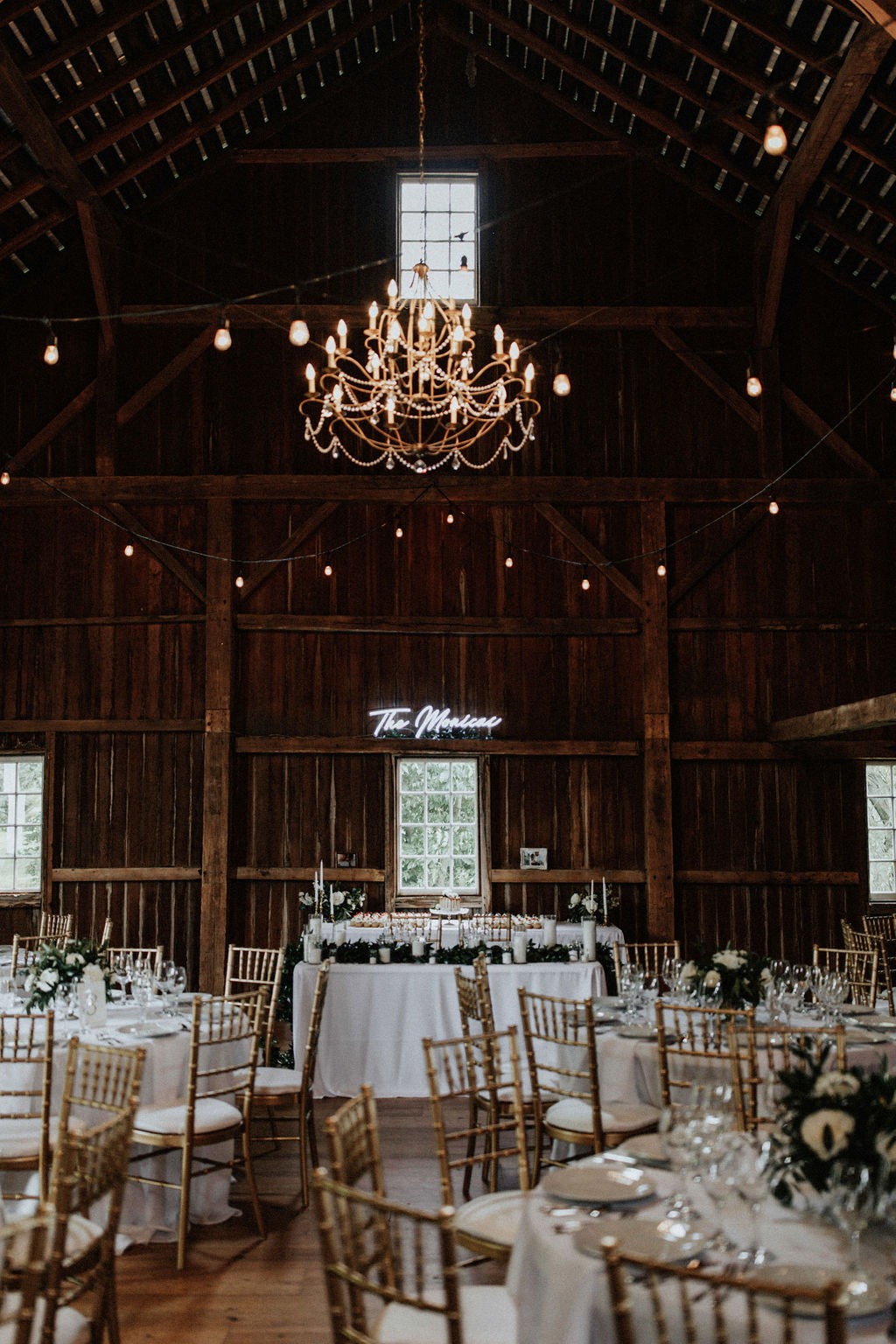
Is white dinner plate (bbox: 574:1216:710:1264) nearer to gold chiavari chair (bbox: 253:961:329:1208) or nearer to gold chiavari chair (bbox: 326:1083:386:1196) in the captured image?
gold chiavari chair (bbox: 326:1083:386:1196)

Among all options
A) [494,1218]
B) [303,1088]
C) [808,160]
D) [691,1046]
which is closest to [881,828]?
[808,160]

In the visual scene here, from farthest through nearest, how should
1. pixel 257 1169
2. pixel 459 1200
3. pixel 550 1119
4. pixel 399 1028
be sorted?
pixel 399 1028, pixel 257 1169, pixel 459 1200, pixel 550 1119

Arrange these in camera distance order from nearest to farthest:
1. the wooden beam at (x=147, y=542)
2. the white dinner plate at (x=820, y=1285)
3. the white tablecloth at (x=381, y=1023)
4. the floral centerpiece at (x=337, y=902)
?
1. the white dinner plate at (x=820, y=1285)
2. the white tablecloth at (x=381, y=1023)
3. the floral centerpiece at (x=337, y=902)
4. the wooden beam at (x=147, y=542)

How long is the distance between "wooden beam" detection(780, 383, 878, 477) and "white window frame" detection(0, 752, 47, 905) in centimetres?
805

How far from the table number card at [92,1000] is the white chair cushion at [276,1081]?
2.64ft

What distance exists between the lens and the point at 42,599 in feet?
35.6

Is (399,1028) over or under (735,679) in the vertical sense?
under

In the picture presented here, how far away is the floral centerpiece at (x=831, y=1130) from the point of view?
2545mm

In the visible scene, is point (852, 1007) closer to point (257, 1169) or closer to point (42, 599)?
point (257, 1169)

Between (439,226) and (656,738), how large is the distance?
557 cm

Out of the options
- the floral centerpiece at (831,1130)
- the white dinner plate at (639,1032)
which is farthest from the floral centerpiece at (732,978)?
the floral centerpiece at (831,1130)

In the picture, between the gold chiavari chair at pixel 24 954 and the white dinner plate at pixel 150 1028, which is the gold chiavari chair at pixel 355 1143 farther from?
the gold chiavari chair at pixel 24 954

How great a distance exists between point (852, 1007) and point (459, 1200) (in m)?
2.36

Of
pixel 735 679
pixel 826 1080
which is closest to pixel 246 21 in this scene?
pixel 735 679
